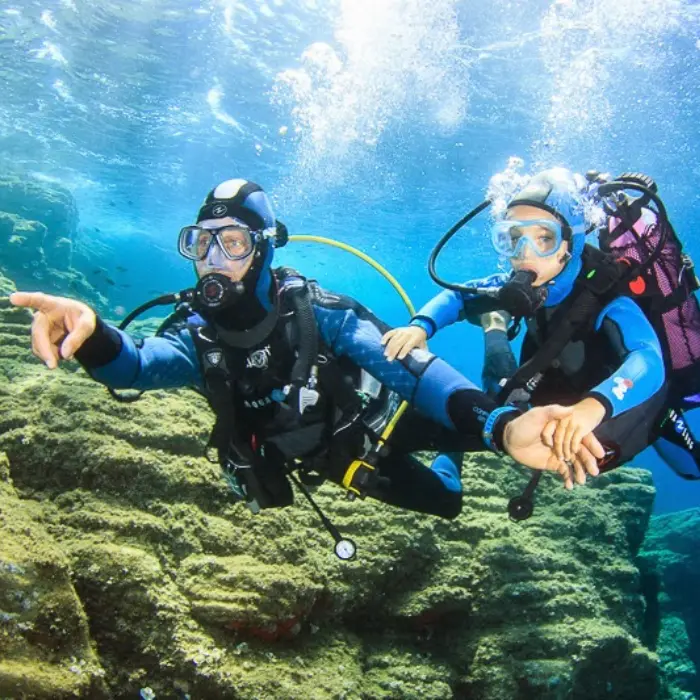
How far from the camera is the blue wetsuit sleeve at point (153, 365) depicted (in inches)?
121

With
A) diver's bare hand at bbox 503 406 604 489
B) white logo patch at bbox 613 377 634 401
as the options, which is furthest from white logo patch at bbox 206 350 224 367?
white logo patch at bbox 613 377 634 401

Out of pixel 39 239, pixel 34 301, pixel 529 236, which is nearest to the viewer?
pixel 34 301

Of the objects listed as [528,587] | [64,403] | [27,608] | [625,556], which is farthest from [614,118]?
[27,608]

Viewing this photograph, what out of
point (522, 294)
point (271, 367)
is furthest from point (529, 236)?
point (271, 367)

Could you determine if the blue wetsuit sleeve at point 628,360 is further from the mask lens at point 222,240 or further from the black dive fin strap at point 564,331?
the mask lens at point 222,240

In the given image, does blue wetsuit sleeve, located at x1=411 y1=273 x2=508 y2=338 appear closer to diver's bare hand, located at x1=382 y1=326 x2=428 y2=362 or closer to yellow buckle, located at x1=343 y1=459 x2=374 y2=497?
diver's bare hand, located at x1=382 y1=326 x2=428 y2=362

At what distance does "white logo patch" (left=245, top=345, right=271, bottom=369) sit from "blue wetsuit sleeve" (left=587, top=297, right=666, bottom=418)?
6.54 feet

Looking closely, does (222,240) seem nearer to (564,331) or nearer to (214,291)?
(214,291)

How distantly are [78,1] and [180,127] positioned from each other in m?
8.44

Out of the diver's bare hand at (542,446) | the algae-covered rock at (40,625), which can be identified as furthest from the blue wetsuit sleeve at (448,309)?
the algae-covered rock at (40,625)

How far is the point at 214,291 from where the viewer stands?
10.8ft

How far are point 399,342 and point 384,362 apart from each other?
16 centimetres

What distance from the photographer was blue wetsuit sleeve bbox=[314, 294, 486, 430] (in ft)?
9.90

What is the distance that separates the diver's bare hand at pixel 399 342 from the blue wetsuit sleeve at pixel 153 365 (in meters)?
1.47
